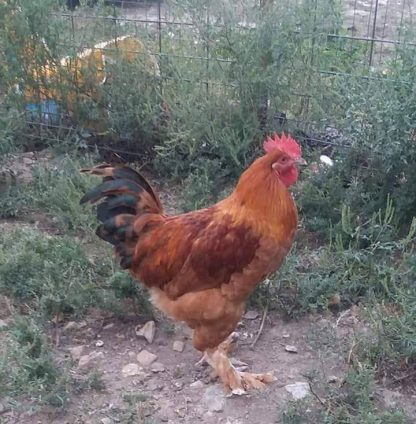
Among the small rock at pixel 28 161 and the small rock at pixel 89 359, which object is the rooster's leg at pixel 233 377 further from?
the small rock at pixel 28 161

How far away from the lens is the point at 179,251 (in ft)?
10.7

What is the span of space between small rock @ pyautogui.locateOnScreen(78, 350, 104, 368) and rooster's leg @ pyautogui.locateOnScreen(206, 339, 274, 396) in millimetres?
606

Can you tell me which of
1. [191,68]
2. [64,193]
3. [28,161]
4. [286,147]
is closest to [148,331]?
[286,147]

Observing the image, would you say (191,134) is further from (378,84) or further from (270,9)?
(378,84)

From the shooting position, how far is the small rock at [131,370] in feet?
11.1

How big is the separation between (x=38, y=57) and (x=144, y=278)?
2.92 m

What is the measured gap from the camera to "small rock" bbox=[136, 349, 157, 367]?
349 cm

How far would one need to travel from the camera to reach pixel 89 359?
3.49 metres

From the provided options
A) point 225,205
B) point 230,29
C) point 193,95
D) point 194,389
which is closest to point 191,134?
point 193,95

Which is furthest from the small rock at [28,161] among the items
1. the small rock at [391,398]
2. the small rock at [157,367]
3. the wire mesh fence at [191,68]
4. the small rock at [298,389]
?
the small rock at [391,398]

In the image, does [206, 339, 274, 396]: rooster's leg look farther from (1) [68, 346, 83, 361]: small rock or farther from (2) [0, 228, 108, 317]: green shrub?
(2) [0, 228, 108, 317]: green shrub

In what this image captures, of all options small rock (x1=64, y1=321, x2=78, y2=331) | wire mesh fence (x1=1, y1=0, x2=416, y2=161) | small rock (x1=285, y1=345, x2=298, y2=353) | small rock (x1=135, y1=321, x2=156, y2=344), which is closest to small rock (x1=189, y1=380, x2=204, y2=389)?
small rock (x1=135, y1=321, x2=156, y2=344)

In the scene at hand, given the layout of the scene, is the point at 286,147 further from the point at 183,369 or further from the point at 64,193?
the point at 64,193

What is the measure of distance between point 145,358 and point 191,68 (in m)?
2.51
